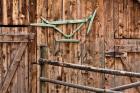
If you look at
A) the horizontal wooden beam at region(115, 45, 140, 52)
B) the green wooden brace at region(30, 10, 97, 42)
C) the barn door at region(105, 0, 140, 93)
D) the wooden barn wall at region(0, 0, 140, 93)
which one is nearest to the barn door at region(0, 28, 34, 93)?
the wooden barn wall at region(0, 0, 140, 93)

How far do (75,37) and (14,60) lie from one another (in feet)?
4.52

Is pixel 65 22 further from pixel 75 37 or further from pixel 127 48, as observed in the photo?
pixel 127 48

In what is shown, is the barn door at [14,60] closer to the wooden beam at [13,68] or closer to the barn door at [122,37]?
the wooden beam at [13,68]

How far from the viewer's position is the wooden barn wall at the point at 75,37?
8180 millimetres

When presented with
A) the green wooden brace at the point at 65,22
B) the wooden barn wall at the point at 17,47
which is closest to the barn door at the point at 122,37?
the green wooden brace at the point at 65,22

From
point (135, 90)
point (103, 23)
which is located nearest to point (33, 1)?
point (103, 23)

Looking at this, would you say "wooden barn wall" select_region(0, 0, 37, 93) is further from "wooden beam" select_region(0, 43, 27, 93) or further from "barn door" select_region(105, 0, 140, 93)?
"barn door" select_region(105, 0, 140, 93)

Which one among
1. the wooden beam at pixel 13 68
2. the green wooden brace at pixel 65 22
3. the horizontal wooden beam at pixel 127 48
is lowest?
the wooden beam at pixel 13 68

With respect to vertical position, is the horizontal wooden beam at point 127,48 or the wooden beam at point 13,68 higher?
the horizontal wooden beam at point 127,48

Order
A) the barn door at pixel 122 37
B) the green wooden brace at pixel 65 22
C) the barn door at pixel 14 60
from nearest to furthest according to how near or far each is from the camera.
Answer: the barn door at pixel 14 60 < the green wooden brace at pixel 65 22 < the barn door at pixel 122 37

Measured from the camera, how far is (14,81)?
8.17 metres

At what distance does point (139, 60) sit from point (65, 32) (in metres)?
1.79

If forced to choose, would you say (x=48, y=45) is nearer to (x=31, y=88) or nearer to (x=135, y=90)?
(x=31, y=88)

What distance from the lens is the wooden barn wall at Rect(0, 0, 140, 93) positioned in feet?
26.8
